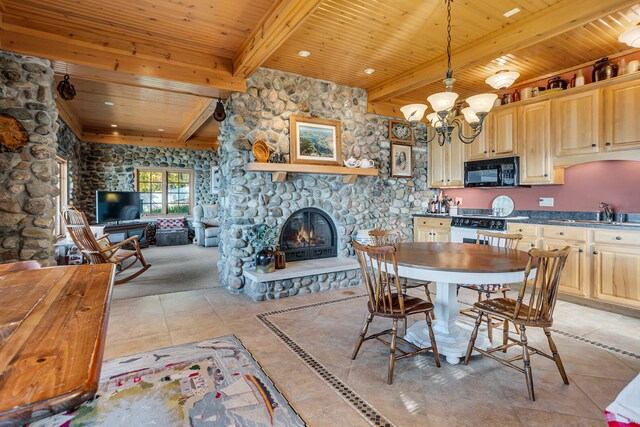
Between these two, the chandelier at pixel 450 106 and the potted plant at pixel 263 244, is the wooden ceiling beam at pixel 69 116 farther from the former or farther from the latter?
the chandelier at pixel 450 106

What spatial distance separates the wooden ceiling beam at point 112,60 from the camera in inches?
120

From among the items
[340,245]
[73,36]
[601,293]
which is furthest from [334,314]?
[73,36]

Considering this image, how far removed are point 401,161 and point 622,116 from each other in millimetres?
2706

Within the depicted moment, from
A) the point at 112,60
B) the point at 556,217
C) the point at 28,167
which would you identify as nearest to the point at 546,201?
the point at 556,217

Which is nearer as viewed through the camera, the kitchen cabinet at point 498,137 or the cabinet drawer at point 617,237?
the cabinet drawer at point 617,237

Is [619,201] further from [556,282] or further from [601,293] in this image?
[556,282]

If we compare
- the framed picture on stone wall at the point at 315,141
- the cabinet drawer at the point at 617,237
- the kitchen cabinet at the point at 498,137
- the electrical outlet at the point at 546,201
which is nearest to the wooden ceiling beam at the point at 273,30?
the framed picture on stone wall at the point at 315,141

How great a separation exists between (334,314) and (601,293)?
110 inches

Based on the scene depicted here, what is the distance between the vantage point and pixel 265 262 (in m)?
3.98

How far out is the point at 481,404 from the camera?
192cm

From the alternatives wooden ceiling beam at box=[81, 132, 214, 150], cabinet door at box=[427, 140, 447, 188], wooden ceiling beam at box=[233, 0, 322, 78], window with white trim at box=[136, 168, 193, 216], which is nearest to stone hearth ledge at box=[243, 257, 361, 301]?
cabinet door at box=[427, 140, 447, 188]

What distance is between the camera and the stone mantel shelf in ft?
13.1

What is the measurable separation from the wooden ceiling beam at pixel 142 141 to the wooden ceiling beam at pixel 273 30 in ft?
19.1

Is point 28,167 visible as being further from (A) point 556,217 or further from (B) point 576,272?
(A) point 556,217
